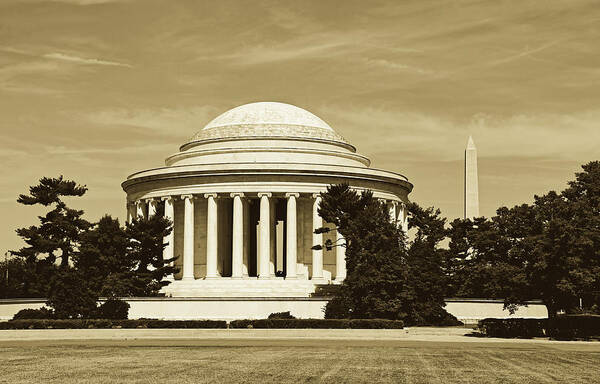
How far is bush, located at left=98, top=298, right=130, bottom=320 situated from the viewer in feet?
264

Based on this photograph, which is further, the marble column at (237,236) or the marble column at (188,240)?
the marble column at (188,240)

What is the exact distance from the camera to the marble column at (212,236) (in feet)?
347

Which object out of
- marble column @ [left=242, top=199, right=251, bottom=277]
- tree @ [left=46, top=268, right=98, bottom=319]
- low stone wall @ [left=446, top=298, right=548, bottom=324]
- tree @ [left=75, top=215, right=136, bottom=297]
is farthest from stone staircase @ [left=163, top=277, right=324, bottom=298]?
tree @ [left=46, top=268, right=98, bottom=319]

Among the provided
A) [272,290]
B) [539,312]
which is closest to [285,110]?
[272,290]

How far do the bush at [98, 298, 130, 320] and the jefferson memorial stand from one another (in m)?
18.1

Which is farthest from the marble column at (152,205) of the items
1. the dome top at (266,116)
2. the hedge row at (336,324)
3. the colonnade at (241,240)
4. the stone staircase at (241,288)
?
the hedge row at (336,324)

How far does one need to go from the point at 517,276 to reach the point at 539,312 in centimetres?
2367

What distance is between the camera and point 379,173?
4397 inches

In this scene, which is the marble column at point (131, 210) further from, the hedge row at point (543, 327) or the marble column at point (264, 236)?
the hedge row at point (543, 327)

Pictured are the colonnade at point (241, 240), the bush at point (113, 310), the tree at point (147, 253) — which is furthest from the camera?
the colonnade at point (241, 240)

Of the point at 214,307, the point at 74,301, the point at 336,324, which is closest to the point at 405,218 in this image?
the point at 214,307

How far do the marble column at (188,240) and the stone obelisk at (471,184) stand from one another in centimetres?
3590

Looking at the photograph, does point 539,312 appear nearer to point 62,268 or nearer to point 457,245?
point 457,245

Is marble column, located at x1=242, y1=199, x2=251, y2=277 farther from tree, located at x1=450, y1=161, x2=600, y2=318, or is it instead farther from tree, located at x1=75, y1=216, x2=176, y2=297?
tree, located at x1=450, y1=161, x2=600, y2=318
